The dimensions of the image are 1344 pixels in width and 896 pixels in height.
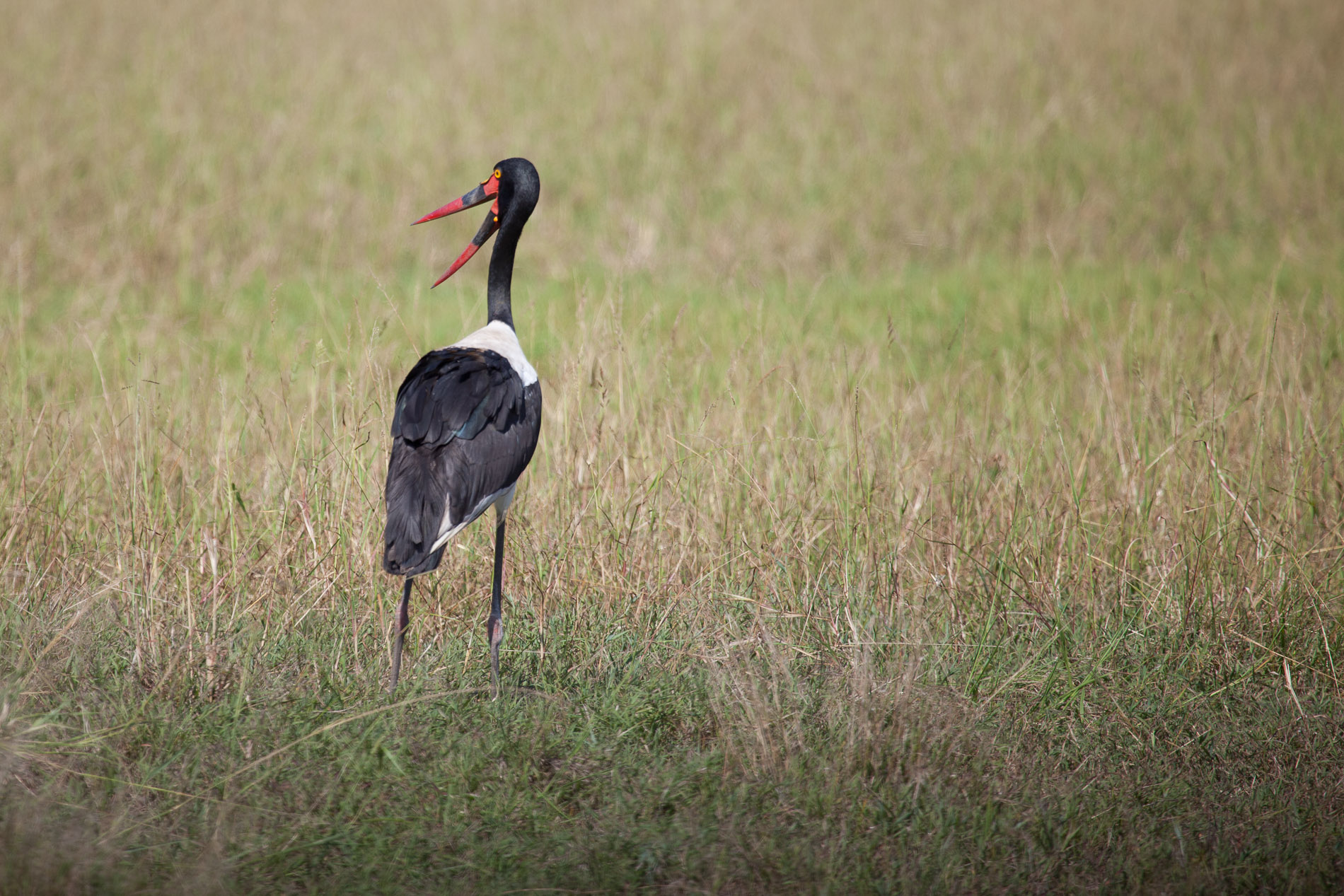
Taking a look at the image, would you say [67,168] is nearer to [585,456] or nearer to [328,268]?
[328,268]

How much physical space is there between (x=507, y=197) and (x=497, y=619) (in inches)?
57.3

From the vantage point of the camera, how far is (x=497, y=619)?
379cm

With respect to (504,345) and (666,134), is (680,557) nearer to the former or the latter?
(504,345)

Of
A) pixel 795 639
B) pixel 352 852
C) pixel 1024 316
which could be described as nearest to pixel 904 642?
pixel 795 639

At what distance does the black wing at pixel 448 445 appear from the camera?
11.2 feet

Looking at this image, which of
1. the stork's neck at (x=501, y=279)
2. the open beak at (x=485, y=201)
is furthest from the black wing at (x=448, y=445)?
the open beak at (x=485, y=201)

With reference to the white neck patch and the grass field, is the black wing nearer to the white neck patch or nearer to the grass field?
the white neck patch

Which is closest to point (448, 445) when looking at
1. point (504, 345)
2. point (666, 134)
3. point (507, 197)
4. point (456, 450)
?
point (456, 450)

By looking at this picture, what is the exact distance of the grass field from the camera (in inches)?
115

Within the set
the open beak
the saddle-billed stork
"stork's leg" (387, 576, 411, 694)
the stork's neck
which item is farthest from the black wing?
the open beak

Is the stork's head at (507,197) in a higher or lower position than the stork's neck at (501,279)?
higher

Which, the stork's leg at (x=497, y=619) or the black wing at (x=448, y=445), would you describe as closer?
the black wing at (x=448, y=445)

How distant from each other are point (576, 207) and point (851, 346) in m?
3.53

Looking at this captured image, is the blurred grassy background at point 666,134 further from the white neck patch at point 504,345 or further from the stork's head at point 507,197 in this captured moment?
the white neck patch at point 504,345
